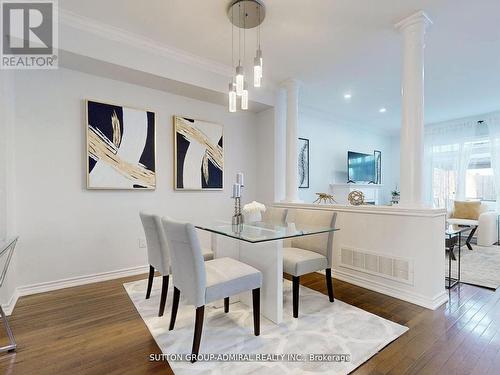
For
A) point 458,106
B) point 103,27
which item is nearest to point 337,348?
point 103,27

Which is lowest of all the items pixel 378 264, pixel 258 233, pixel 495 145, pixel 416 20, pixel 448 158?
pixel 378 264

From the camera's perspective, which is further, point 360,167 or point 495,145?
point 360,167

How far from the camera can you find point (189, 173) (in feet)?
12.2

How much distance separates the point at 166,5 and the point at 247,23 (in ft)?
2.49

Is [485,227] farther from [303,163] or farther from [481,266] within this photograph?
[303,163]

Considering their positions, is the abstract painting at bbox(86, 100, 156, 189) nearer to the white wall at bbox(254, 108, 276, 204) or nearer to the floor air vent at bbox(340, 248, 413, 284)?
the white wall at bbox(254, 108, 276, 204)

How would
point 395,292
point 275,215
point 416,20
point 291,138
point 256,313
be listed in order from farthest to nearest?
point 291,138, point 275,215, point 395,292, point 416,20, point 256,313

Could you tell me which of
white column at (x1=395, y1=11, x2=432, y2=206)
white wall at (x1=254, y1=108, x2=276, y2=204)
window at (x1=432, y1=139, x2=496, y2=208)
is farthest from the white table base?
window at (x1=432, y1=139, x2=496, y2=208)

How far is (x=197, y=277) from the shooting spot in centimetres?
169

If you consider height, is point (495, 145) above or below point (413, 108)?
above

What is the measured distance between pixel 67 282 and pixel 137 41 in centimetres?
279

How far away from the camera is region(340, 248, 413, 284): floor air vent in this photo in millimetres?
2619

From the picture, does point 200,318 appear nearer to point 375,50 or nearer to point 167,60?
point 167,60

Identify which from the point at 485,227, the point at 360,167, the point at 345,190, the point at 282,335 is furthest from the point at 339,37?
the point at 485,227
